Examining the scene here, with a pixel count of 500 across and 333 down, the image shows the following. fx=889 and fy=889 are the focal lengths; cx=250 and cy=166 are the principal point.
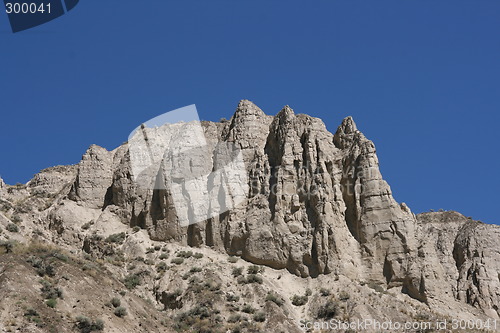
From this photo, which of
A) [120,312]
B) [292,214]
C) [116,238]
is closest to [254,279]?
[292,214]

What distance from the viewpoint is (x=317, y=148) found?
63750 millimetres

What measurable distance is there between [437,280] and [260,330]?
45.2 ft

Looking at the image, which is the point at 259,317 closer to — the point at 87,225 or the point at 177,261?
the point at 177,261

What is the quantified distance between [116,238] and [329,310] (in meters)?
16.1

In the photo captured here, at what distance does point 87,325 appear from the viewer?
4512 centimetres

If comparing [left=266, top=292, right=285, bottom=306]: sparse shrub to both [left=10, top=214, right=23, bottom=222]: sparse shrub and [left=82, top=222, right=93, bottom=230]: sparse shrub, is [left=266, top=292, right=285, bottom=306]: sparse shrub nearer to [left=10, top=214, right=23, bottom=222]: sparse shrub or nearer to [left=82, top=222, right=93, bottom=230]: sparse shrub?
[left=82, top=222, right=93, bottom=230]: sparse shrub

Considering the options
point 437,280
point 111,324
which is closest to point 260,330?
point 111,324

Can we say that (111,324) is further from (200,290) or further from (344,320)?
(344,320)

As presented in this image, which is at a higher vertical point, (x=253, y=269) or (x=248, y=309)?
(x=253, y=269)

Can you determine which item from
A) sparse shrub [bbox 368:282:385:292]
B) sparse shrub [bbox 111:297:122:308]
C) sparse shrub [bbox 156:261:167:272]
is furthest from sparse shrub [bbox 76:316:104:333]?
sparse shrub [bbox 368:282:385:292]

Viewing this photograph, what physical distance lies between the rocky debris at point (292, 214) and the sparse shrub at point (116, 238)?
79 centimetres

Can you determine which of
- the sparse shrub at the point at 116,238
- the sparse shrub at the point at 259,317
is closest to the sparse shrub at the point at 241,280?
the sparse shrub at the point at 259,317

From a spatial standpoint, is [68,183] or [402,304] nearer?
[402,304]

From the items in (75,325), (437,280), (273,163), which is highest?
(273,163)
